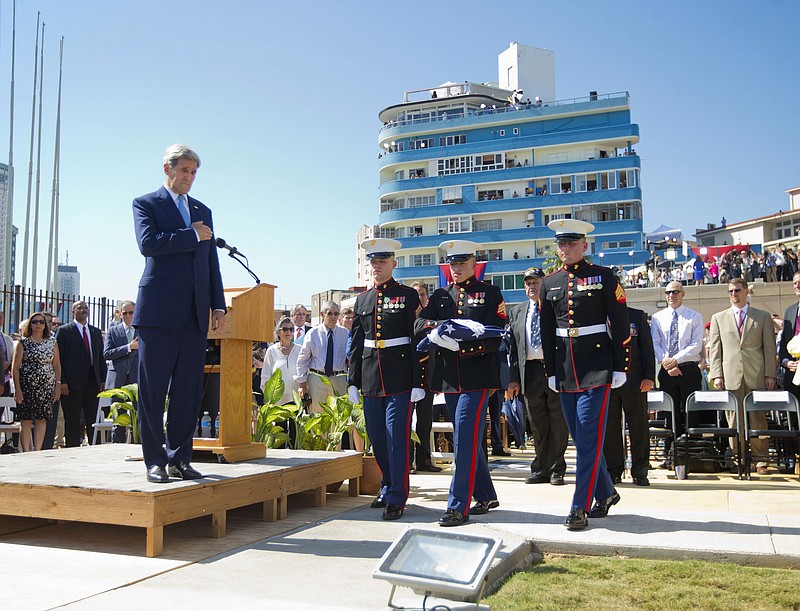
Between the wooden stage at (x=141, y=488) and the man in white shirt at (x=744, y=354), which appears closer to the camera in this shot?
the wooden stage at (x=141, y=488)

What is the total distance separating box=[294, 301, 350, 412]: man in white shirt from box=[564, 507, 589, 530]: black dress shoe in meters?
4.86

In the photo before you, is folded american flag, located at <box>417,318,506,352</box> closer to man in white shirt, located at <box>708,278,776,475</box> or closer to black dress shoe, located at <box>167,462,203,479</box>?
black dress shoe, located at <box>167,462,203,479</box>

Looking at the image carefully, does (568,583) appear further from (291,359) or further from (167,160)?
(291,359)

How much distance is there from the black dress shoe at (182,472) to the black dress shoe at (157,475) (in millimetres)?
156

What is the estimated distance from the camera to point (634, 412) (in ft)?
28.9

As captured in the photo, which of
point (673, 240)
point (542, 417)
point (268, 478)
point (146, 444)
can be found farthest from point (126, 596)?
point (673, 240)

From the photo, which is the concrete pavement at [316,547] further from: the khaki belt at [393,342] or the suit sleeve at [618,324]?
the khaki belt at [393,342]

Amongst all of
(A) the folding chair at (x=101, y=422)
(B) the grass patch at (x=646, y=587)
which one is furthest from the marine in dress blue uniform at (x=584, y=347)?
(A) the folding chair at (x=101, y=422)

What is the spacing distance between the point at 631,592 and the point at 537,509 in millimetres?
2328

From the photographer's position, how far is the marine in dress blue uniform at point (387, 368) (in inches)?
251

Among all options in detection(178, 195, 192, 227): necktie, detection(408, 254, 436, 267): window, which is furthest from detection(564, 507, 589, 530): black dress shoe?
detection(408, 254, 436, 267): window

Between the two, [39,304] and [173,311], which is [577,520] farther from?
[39,304]

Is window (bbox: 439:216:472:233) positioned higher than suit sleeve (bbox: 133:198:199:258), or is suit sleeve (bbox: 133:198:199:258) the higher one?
window (bbox: 439:216:472:233)

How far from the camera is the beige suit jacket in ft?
31.3
